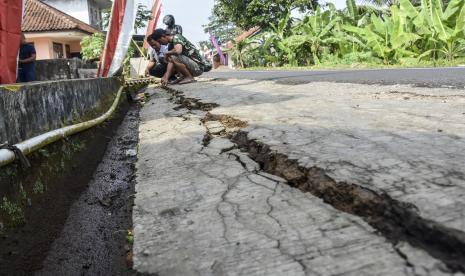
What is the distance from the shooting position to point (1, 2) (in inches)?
105

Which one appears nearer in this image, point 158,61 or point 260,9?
point 158,61

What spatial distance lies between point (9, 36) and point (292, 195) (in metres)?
2.21

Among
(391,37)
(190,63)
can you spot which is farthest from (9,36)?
(391,37)

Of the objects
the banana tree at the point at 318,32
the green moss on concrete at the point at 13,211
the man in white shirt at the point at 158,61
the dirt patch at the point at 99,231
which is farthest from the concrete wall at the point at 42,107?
the banana tree at the point at 318,32

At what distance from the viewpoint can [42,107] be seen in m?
2.37

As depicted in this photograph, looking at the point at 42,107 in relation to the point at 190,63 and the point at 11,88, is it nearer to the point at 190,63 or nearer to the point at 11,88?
the point at 11,88

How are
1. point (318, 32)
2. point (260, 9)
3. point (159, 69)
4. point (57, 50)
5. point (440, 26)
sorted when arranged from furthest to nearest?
1. point (260, 9)
2. point (57, 50)
3. point (318, 32)
4. point (440, 26)
5. point (159, 69)

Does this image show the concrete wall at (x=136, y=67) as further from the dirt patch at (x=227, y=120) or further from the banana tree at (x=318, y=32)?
the dirt patch at (x=227, y=120)

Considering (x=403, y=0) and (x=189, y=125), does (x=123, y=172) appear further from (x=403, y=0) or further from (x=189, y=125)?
(x=403, y=0)

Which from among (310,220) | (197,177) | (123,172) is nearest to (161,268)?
(310,220)

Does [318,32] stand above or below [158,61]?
above

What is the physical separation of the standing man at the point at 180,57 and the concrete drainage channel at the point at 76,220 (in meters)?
5.20

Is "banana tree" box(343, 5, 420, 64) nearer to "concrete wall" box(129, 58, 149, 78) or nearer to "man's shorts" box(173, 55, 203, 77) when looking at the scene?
"man's shorts" box(173, 55, 203, 77)

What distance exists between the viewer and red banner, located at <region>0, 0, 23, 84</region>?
2711 mm
